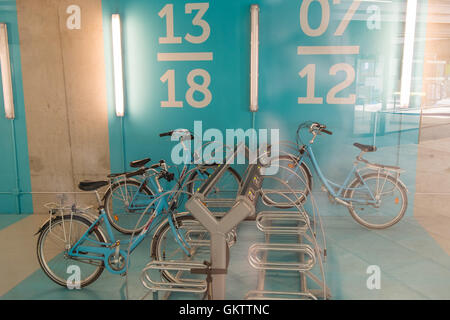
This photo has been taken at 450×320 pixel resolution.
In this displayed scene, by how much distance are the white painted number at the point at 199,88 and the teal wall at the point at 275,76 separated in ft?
0.17

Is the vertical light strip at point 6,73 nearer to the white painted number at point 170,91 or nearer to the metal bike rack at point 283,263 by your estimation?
the white painted number at point 170,91

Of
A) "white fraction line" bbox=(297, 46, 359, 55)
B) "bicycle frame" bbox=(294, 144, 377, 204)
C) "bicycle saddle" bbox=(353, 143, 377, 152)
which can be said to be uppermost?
"white fraction line" bbox=(297, 46, 359, 55)

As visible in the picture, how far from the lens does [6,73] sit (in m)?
4.96

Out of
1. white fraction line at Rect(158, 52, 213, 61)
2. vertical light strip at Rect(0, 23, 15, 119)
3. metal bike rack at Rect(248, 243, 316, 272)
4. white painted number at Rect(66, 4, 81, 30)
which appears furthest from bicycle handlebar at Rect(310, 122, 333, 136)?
vertical light strip at Rect(0, 23, 15, 119)

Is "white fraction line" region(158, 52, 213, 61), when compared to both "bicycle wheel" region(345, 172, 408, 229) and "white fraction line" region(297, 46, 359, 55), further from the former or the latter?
"bicycle wheel" region(345, 172, 408, 229)

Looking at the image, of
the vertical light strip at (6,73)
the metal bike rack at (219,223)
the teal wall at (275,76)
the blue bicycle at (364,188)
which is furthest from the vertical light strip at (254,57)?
the vertical light strip at (6,73)

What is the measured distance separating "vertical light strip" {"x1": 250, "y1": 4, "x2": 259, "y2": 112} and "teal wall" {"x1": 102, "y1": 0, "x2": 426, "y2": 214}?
12 cm

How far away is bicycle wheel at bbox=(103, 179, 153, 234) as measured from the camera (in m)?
4.36

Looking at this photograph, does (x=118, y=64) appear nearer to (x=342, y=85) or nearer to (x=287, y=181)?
(x=287, y=181)

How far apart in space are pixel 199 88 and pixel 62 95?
1778mm

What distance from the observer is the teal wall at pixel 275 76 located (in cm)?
464

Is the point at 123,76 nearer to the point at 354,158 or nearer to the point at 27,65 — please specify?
the point at 27,65

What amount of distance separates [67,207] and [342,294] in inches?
93.0

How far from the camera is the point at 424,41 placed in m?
4.64
